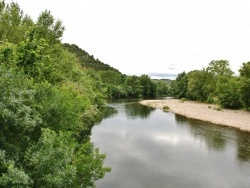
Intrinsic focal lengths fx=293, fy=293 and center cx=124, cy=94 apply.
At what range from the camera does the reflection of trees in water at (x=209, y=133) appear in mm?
35812

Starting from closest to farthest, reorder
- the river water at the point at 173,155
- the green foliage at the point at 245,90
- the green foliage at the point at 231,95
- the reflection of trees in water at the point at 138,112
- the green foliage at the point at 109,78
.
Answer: the river water at the point at 173,155 < the reflection of trees in water at the point at 138,112 < the green foliage at the point at 245,90 < the green foliage at the point at 231,95 < the green foliage at the point at 109,78

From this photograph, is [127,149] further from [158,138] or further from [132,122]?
[132,122]

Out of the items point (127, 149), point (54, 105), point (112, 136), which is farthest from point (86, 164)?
point (112, 136)

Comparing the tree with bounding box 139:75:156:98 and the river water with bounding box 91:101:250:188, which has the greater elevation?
the tree with bounding box 139:75:156:98

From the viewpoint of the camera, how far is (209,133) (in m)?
42.2

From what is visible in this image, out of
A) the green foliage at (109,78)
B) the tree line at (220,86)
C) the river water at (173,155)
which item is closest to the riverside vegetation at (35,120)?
the river water at (173,155)

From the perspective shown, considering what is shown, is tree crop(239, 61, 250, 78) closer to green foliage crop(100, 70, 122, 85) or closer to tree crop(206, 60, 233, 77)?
tree crop(206, 60, 233, 77)

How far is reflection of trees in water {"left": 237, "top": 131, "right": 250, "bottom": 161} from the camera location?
99.0ft

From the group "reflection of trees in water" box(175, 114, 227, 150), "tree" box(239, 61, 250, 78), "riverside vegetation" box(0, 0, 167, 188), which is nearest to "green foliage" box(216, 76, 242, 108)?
"tree" box(239, 61, 250, 78)

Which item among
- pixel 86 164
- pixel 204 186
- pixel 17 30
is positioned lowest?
pixel 204 186

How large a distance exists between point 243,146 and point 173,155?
9572mm

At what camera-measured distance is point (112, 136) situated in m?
39.1

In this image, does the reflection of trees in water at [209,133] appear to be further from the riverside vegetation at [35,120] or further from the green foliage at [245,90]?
the riverside vegetation at [35,120]

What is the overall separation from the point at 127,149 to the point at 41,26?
1557 centimetres
